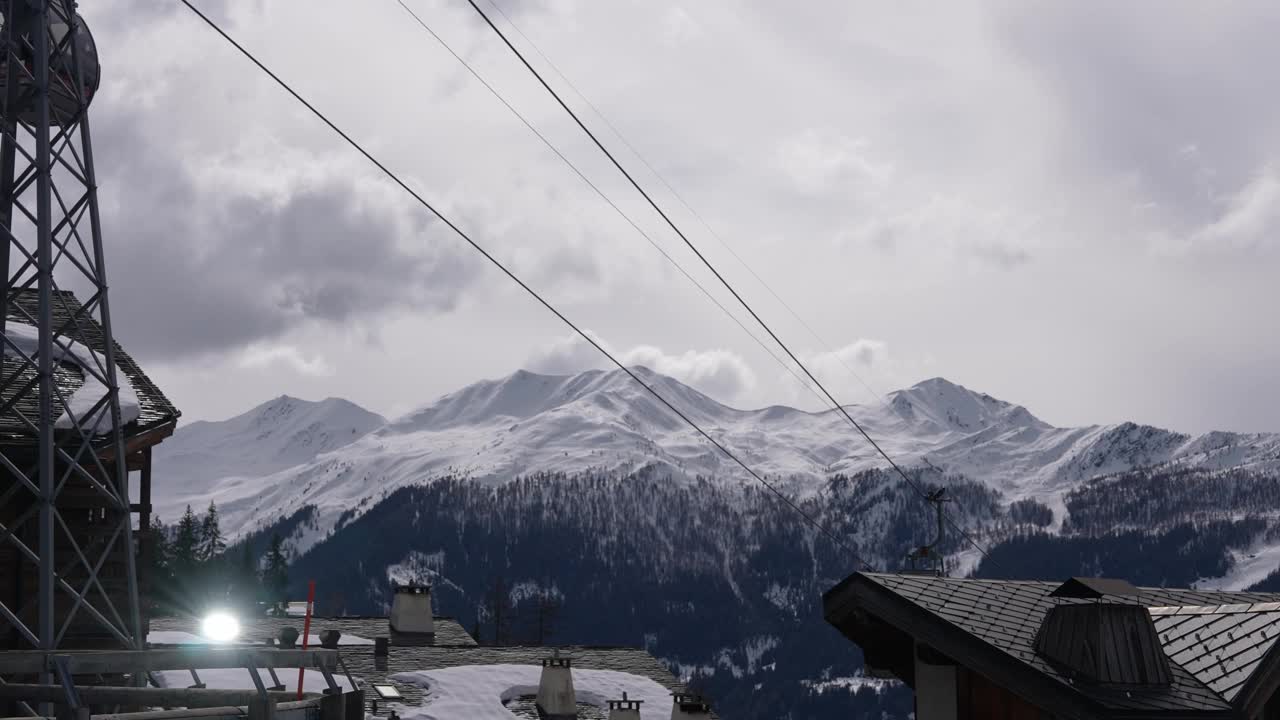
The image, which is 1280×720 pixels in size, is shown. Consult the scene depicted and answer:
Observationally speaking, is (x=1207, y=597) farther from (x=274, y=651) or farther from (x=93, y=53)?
(x=93, y=53)

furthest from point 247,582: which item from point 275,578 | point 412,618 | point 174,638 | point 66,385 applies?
point 66,385

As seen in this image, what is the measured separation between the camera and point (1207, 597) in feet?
48.9

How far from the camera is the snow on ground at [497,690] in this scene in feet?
95.7

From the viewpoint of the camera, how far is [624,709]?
29.0 m

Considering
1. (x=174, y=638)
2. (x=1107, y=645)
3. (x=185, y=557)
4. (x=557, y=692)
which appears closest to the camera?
(x=1107, y=645)

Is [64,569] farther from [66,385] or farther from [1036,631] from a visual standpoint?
[1036,631]

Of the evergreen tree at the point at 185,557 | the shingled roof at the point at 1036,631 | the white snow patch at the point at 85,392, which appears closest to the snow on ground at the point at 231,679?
the white snow patch at the point at 85,392

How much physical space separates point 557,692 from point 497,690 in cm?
210

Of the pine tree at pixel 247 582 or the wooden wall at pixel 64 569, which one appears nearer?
the wooden wall at pixel 64 569

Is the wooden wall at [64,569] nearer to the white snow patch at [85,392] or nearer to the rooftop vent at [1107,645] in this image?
the white snow patch at [85,392]

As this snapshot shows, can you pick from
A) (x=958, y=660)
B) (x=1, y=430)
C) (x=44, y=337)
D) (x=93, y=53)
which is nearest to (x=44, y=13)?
(x=93, y=53)

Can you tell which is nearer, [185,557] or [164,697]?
[164,697]

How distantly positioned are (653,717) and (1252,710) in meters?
20.6

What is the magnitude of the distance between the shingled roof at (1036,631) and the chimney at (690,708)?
14.9m
